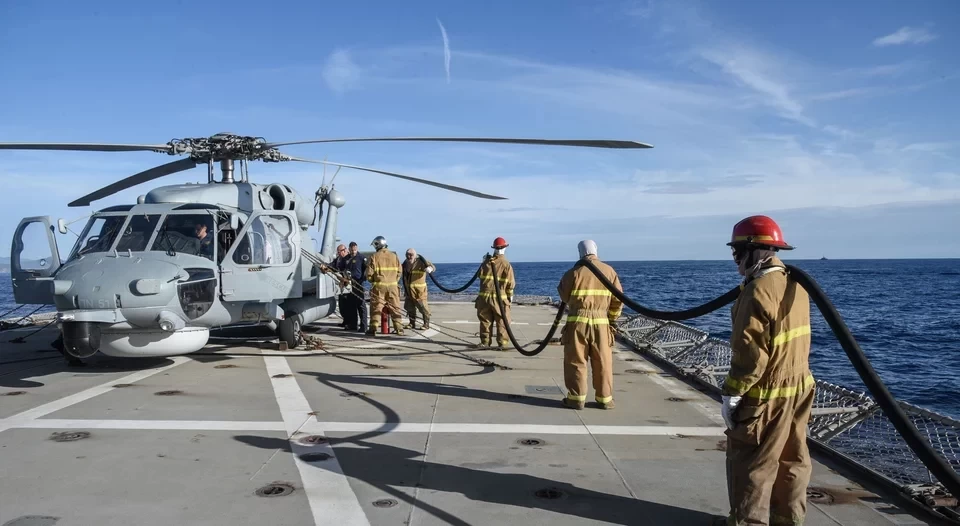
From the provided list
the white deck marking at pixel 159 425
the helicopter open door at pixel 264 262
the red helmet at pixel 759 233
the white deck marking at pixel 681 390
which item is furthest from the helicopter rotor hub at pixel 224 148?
the red helmet at pixel 759 233

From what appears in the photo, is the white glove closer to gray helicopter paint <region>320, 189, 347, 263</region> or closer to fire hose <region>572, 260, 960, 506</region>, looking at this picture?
fire hose <region>572, 260, 960, 506</region>

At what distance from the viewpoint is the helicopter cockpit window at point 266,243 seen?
9734 mm

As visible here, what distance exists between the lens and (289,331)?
36.2 ft

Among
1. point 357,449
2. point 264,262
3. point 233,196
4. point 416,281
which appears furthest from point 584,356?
point 416,281

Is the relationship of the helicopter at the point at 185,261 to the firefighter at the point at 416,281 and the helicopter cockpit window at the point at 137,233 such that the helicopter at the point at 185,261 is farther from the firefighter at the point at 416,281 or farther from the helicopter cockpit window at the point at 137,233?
the firefighter at the point at 416,281

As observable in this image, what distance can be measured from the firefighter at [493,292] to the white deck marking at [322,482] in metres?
4.64

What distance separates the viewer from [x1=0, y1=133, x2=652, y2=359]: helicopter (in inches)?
317

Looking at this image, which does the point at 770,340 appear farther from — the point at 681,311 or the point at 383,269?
the point at 383,269

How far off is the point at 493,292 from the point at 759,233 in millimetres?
7527

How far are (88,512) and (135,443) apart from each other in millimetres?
1568

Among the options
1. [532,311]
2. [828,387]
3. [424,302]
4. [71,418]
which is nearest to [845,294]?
[532,311]

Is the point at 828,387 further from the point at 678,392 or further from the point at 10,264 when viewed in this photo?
the point at 10,264

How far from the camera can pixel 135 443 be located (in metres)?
5.78

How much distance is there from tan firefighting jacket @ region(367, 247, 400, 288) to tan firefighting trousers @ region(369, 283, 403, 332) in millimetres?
62
